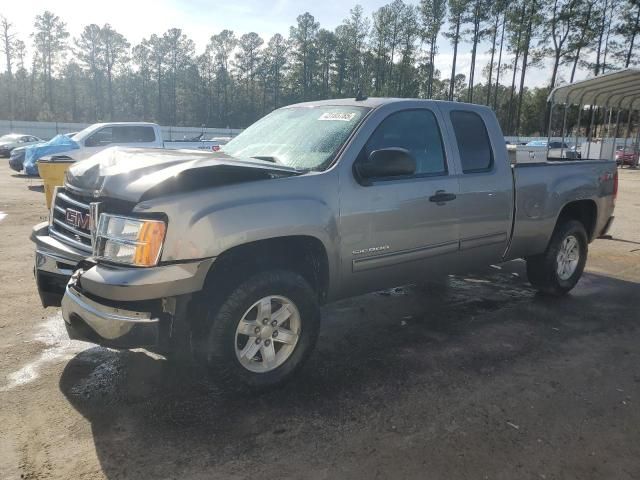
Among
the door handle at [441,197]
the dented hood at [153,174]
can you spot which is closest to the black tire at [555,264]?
the door handle at [441,197]

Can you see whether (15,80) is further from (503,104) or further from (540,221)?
(540,221)

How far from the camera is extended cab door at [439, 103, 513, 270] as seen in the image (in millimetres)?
4418

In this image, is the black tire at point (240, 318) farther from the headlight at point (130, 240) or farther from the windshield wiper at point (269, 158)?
the windshield wiper at point (269, 158)

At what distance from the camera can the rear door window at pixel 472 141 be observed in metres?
4.49

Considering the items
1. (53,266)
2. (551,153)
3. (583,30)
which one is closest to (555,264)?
(53,266)

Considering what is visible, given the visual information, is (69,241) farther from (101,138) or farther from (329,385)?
(101,138)

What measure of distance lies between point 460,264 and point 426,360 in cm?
100

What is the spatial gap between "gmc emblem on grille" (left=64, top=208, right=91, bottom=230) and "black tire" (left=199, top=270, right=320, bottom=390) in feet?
3.15

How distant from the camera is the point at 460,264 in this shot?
15.0 feet

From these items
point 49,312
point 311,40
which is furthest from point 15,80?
point 49,312

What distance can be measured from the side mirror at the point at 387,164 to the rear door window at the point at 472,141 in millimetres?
1026

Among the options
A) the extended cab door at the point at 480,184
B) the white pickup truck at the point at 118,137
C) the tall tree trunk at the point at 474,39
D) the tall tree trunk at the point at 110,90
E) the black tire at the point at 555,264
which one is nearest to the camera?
the extended cab door at the point at 480,184

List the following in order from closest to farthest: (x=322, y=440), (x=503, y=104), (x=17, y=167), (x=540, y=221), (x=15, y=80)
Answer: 1. (x=322, y=440)
2. (x=540, y=221)
3. (x=17, y=167)
4. (x=15, y=80)
5. (x=503, y=104)

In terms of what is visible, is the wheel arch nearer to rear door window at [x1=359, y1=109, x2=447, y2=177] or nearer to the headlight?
rear door window at [x1=359, y1=109, x2=447, y2=177]
